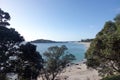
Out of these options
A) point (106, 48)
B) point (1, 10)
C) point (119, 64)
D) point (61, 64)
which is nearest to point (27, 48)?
point (1, 10)

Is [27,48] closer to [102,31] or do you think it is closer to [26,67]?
[26,67]

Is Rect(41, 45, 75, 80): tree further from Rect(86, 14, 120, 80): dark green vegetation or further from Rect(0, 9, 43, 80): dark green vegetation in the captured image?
Rect(0, 9, 43, 80): dark green vegetation

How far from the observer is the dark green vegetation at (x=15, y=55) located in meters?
15.8

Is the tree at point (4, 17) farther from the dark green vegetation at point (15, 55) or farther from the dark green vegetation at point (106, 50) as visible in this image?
the dark green vegetation at point (106, 50)

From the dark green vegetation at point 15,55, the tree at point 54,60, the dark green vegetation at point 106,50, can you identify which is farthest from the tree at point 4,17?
the tree at point 54,60

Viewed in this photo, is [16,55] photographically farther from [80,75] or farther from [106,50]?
[80,75]

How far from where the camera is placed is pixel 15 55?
16516mm

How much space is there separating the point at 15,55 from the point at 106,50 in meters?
8.55

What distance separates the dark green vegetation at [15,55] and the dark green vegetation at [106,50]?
6.79 metres

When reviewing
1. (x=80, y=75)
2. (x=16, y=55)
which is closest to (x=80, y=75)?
(x=80, y=75)

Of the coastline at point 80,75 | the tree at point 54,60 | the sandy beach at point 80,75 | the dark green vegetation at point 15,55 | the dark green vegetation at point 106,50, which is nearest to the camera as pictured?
the dark green vegetation at point 15,55

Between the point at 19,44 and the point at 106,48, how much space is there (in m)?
8.27

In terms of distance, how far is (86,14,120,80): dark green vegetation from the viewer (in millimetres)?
20516

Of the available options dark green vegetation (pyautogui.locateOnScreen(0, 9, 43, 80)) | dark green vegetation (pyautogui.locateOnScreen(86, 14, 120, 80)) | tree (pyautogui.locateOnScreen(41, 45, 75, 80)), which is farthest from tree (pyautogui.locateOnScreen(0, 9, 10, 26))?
tree (pyautogui.locateOnScreen(41, 45, 75, 80))
